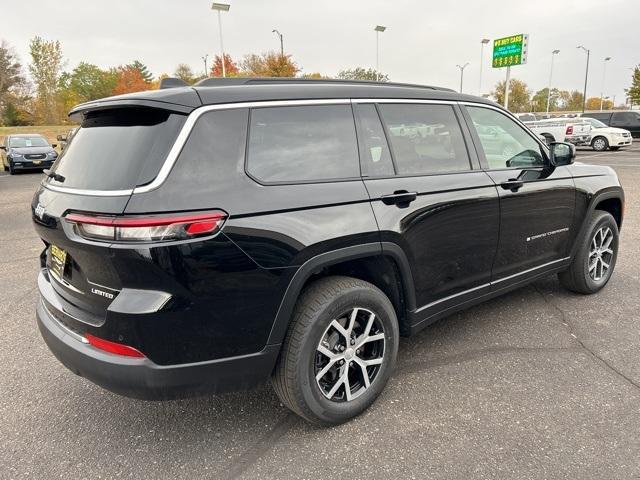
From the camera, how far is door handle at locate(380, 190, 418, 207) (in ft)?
8.65

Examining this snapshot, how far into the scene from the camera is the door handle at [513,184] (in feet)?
10.9

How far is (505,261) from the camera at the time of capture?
3451mm

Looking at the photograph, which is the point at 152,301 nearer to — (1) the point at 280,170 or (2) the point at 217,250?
(2) the point at 217,250

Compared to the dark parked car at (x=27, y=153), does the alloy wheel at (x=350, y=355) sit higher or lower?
lower

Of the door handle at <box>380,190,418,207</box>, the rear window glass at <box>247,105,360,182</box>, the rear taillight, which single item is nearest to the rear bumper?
the rear taillight

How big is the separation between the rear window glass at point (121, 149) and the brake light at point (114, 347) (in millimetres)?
696

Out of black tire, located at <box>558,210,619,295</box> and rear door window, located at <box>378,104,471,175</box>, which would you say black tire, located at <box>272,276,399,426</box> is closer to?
rear door window, located at <box>378,104,471,175</box>

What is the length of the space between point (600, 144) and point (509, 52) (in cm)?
1348

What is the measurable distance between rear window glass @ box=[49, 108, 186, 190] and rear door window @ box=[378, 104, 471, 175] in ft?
4.35

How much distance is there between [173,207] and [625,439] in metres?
2.54

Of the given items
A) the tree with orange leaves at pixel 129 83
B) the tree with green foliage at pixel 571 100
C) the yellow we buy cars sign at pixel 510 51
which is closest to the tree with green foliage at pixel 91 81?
the tree with orange leaves at pixel 129 83

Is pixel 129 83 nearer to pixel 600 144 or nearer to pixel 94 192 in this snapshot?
pixel 600 144

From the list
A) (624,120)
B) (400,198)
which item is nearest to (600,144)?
(624,120)

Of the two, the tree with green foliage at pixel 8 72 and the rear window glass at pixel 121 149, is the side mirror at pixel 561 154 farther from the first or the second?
the tree with green foliage at pixel 8 72
